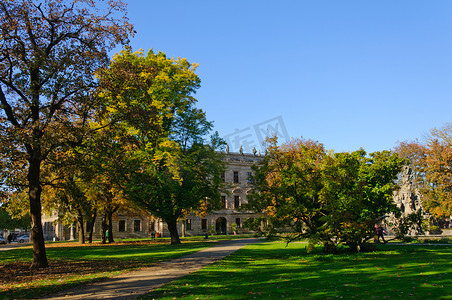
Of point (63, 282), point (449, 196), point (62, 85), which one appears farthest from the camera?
point (449, 196)

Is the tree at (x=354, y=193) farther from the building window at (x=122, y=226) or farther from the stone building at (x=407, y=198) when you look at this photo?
the building window at (x=122, y=226)

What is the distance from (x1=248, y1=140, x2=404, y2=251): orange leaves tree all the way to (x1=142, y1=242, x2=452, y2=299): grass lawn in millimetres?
2118

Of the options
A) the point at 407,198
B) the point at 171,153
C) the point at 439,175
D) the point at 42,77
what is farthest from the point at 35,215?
the point at 439,175

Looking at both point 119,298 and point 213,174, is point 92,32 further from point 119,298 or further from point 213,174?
point 213,174

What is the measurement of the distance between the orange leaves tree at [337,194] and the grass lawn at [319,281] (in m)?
2.12

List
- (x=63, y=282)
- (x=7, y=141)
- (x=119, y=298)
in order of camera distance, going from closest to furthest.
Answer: (x=119, y=298) < (x=63, y=282) < (x=7, y=141)

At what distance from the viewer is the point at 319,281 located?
1077 centimetres

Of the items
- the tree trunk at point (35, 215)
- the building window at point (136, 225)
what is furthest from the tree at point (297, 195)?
the building window at point (136, 225)

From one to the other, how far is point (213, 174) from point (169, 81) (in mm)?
9465

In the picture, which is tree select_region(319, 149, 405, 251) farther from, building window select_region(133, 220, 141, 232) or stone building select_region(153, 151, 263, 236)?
building window select_region(133, 220, 141, 232)

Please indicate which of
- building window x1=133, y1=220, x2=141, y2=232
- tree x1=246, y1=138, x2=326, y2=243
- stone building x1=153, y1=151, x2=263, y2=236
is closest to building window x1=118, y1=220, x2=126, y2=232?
building window x1=133, y1=220, x2=141, y2=232

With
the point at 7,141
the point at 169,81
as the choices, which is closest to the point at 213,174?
the point at 169,81

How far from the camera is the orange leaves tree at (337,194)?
17078mm

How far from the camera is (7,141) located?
519 inches
